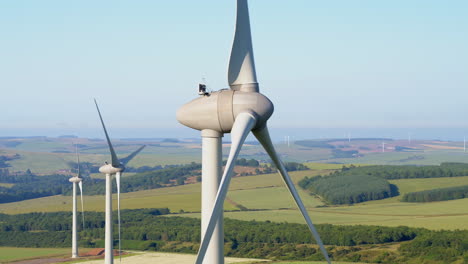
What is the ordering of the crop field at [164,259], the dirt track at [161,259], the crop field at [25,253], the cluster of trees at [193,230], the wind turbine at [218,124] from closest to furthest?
the wind turbine at [218,124]
the crop field at [164,259]
the dirt track at [161,259]
the cluster of trees at [193,230]
the crop field at [25,253]

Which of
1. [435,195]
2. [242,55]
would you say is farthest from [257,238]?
[242,55]

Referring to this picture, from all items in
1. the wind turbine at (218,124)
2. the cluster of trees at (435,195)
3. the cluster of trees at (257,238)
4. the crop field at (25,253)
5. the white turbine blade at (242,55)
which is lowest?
the crop field at (25,253)

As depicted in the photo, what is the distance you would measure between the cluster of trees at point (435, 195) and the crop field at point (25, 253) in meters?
100.0

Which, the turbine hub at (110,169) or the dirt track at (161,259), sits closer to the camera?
the turbine hub at (110,169)

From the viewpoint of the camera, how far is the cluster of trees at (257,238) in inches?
4732

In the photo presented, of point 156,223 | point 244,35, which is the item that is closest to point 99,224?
point 156,223

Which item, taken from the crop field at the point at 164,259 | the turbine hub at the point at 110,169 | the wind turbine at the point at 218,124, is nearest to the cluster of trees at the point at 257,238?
the crop field at the point at 164,259

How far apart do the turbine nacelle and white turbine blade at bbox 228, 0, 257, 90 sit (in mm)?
2003

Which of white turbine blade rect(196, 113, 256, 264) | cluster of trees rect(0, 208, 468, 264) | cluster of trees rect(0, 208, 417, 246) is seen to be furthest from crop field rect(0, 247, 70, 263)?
white turbine blade rect(196, 113, 256, 264)

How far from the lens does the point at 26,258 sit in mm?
133250

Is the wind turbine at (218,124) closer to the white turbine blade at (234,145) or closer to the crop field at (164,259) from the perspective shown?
the white turbine blade at (234,145)

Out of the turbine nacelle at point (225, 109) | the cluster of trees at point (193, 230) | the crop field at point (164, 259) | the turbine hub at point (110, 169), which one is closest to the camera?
the turbine nacelle at point (225, 109)

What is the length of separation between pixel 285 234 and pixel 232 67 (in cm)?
10984

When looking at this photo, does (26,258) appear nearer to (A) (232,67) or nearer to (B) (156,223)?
(B) (156,223)
